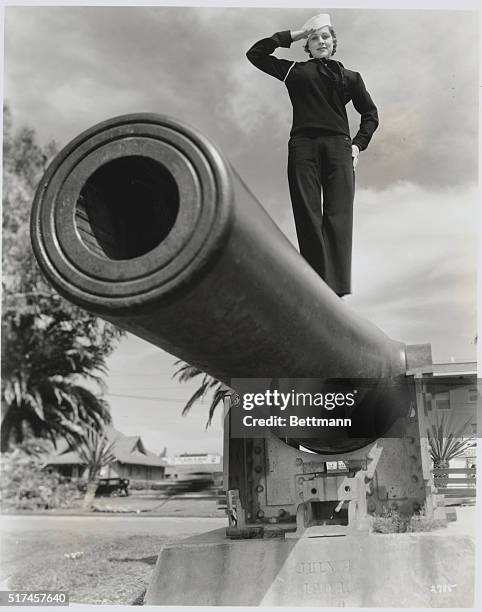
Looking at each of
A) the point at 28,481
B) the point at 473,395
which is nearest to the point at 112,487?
the point at 28,481

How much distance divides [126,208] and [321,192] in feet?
8.55

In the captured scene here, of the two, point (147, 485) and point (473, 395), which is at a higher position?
point (473, 395)

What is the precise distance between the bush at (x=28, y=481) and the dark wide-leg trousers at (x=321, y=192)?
1068 cm

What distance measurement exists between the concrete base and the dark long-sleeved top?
91.5 inches

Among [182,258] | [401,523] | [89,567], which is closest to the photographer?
[182,258]

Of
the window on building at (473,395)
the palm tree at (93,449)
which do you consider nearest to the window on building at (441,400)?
the window on building at (473,395)

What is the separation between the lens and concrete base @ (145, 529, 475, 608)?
3.65 meters

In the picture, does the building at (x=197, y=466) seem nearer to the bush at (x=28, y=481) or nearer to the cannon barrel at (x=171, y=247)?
the bush at (x=28, y=481)

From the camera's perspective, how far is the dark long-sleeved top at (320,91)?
15.1 feet

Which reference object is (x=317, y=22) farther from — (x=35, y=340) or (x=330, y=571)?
(x=35, y=340)

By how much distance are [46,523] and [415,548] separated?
40.2 feet

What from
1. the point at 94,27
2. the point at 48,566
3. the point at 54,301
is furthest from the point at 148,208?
the point at 54,301

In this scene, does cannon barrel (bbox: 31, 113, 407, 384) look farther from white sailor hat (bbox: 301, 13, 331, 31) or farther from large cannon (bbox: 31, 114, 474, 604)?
white sailor hat (bbox: 301, 13, 331, 31)

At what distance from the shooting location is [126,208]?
2.09 m
